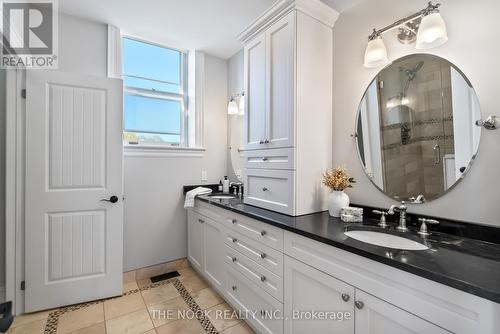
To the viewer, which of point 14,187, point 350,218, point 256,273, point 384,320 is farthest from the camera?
point 14,187

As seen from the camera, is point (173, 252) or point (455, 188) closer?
point (455, 188)

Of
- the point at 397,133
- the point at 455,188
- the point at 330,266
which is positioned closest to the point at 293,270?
the point at 330,266

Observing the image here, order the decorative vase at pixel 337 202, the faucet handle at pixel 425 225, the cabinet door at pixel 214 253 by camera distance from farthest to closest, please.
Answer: the cabinet door at pixel 214 253, the decorative vase at pixel 337 202, the faucet handle at pixel 425 225

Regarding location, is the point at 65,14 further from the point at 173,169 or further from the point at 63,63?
the point at 173,169

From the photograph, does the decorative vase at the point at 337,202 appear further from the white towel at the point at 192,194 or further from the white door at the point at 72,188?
the white door at the point at 72,188

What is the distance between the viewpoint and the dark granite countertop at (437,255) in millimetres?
720

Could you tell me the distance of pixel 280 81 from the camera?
168cm

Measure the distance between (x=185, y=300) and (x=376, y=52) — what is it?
2500 millimetres

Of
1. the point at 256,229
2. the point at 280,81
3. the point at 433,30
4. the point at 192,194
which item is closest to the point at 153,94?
the point at 192,194

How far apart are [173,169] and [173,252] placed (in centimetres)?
98

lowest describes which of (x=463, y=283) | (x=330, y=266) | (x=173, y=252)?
(x=173, y=252)

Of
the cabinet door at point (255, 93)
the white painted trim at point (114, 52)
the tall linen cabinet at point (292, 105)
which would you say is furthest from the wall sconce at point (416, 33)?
the white painted trim at point (114, 52)

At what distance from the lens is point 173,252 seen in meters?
2.67

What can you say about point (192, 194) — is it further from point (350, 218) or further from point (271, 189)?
point (350, 218)
